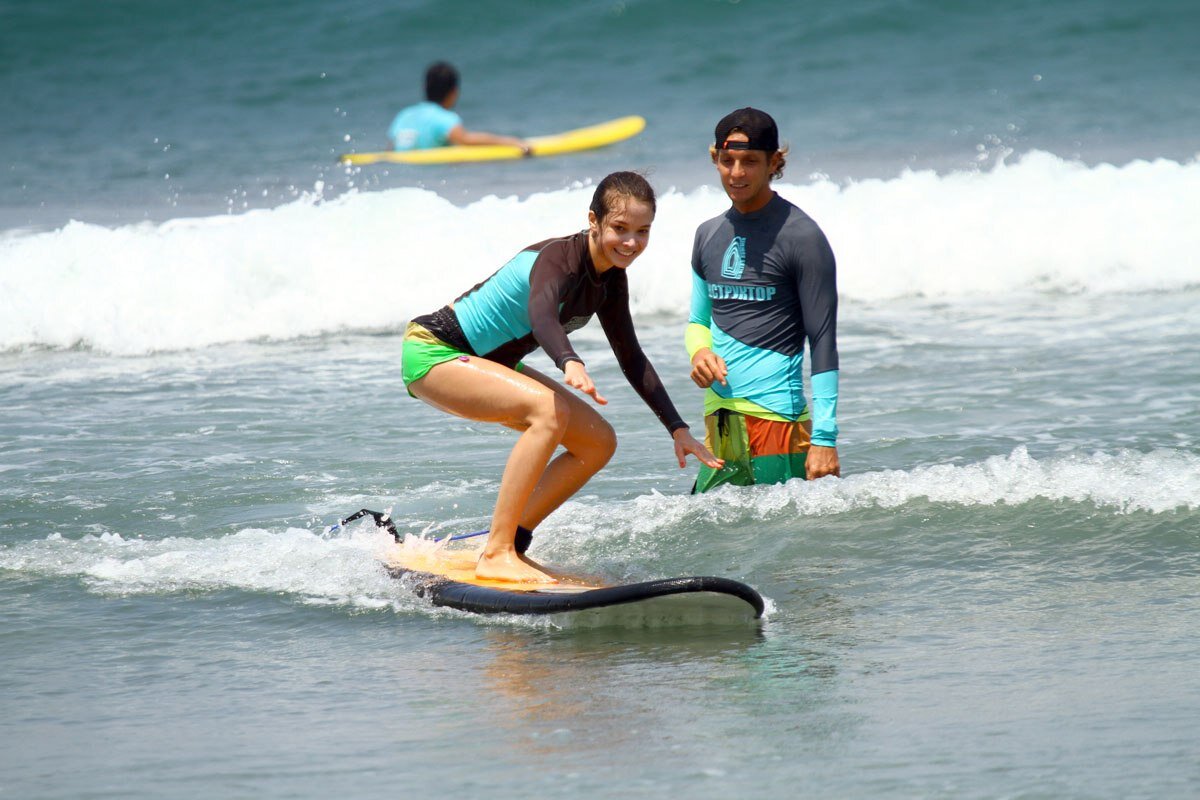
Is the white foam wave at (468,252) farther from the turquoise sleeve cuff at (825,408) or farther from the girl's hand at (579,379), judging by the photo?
the girl's hand at (579,379)

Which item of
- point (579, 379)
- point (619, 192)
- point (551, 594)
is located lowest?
point (551, 594)

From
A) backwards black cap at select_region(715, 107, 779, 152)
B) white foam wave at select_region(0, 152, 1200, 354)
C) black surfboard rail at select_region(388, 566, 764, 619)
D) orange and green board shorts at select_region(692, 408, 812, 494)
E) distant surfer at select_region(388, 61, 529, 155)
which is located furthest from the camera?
distant surfer at select_region(388, 61, 529, 155)

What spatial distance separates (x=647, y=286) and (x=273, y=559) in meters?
7.70

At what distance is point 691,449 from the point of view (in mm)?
5078

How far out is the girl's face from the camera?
4727 mm

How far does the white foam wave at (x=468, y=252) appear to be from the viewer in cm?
1252

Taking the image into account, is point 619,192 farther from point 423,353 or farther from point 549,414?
point 423,353

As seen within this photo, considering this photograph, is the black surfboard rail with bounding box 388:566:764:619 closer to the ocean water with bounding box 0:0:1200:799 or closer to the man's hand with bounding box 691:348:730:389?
the ocean water with bounding box 0:0:1200:799

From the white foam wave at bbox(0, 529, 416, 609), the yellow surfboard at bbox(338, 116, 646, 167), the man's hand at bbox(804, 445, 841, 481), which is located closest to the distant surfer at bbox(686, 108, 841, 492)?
the man's hand at bbox(804, 445, 841, 481)

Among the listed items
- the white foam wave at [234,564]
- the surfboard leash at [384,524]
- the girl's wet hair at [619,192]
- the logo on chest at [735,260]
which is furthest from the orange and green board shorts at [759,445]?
the white foam wave at [234,564]

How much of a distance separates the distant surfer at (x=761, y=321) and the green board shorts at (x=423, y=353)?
882 millimetres

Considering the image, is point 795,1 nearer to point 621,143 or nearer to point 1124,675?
point 621,143

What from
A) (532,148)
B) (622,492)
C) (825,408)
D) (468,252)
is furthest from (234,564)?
(532,148)

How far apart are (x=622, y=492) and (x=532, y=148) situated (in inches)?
461
